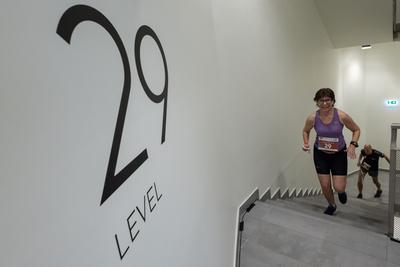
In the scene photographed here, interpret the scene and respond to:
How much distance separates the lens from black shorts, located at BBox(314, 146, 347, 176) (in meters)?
3.00

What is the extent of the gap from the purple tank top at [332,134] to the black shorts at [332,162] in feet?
0.26

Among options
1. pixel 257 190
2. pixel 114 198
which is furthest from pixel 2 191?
pixel 257 190

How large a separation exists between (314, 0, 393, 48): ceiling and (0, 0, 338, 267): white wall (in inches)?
134

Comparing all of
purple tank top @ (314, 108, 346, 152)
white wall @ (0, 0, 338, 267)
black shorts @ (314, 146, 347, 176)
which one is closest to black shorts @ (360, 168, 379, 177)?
black shorts @ (314, 146, 347, 176)

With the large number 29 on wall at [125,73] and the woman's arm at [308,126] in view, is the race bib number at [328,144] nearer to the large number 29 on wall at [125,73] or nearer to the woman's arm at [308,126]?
the woman's arm at [308,126]

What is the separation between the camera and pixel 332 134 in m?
2.96

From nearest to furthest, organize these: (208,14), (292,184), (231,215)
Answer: (208,14)
(231,215)
(292,184)

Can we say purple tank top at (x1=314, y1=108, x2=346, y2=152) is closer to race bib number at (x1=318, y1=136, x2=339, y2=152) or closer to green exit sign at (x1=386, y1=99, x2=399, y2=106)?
race bib number at (x1=318, y1=136, x2=339, y2=152)

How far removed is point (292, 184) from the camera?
4.34 meters

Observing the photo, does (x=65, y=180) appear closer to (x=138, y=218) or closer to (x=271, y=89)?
(x=138, y=218)

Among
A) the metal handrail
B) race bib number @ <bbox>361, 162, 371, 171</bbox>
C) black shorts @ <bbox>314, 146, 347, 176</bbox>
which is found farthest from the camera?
race bib number @ <bbox>361, 162, 371, 171</bbox>

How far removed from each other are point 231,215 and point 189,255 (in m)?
0.82

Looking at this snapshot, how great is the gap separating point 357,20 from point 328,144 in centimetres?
392

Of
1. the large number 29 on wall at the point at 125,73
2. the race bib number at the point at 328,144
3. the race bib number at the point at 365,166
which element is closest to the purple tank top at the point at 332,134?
the race bib number at the point at 328,144
